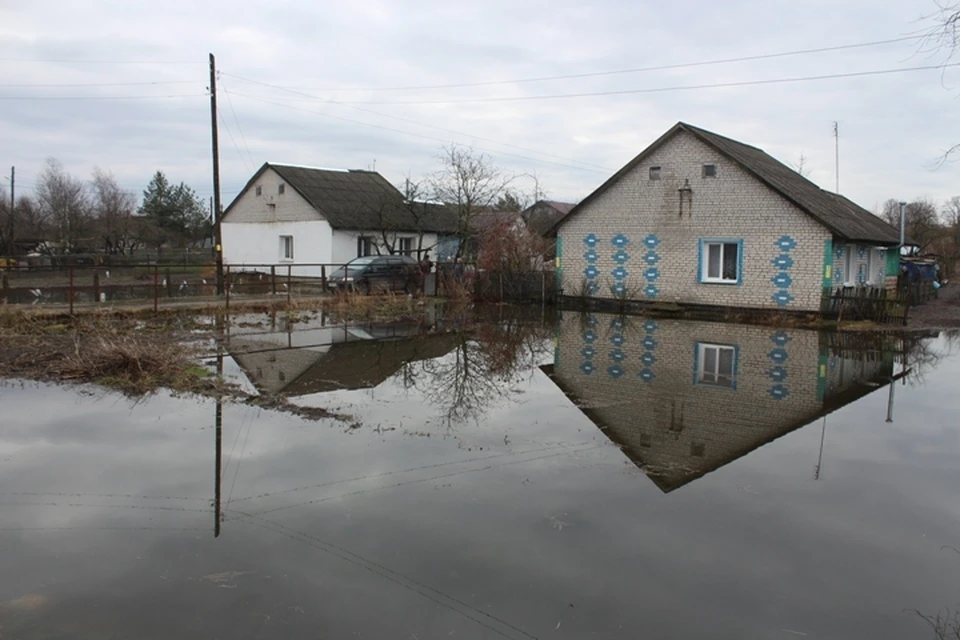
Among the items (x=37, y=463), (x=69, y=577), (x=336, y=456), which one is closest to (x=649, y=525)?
(x=336, y=456)

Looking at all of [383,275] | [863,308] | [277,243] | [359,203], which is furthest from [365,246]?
[863,308]

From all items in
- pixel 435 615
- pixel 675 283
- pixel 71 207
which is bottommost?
pixel 435 615

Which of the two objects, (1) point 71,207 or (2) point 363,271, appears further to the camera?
(1) point 71,207

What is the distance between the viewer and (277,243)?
3588 cm

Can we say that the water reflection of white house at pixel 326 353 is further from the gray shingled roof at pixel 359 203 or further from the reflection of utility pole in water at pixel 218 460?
the gray shingled roof at pixel 359 203

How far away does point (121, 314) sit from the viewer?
1731cm

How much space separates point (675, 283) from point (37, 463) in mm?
19861

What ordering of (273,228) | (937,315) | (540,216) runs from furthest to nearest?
(540,216) < (273,228) < (937,315)

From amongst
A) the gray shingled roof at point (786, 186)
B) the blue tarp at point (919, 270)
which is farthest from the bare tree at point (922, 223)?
the gray shingled roof at point (786, 186)

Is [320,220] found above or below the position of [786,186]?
below

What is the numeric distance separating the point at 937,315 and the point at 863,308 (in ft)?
16.4

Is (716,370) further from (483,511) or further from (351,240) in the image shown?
(351,240)

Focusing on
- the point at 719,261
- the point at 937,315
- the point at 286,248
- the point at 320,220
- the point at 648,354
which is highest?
the point at 320,220

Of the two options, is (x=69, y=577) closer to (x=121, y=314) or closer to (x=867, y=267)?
(x=121, y=314)
